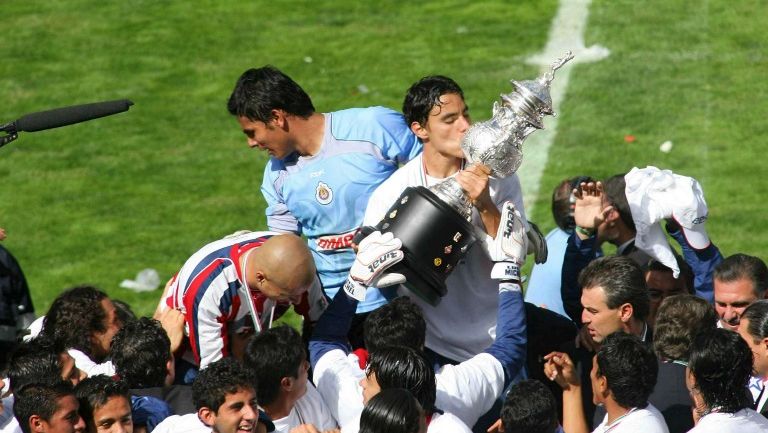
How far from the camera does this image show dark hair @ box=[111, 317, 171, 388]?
5223 mm

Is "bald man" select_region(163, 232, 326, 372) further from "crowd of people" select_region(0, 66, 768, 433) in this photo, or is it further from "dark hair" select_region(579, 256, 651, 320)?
"dark hair" select_region(579, 256, 651, 320)

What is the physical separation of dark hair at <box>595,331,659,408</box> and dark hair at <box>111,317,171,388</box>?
5.64 feet

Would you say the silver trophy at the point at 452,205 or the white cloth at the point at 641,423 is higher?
the silver trophy at the point at 452,205

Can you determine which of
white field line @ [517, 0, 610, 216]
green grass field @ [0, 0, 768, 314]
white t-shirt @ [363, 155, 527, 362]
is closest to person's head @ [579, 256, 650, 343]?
white t-shirt @ [363, 155, 527, 362]

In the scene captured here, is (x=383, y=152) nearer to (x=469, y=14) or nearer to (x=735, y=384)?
(x=735, y=384)

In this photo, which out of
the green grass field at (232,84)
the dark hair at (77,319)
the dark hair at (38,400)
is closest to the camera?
the dark hair at (38,400)

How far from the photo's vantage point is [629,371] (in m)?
4.64

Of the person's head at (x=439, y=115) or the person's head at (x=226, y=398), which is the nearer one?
the person's head at (x=226, y=398)

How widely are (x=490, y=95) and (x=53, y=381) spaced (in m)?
6.47

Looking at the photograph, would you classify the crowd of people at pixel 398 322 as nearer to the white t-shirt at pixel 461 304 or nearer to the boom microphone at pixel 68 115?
the white t-shirt at pixel 461 304

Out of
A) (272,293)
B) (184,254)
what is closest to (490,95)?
(184,254)

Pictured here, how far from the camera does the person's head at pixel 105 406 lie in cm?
484

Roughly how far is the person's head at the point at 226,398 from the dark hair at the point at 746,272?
222 cm

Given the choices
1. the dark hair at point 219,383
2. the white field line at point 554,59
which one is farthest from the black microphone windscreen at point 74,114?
the white field line at point 554,59
